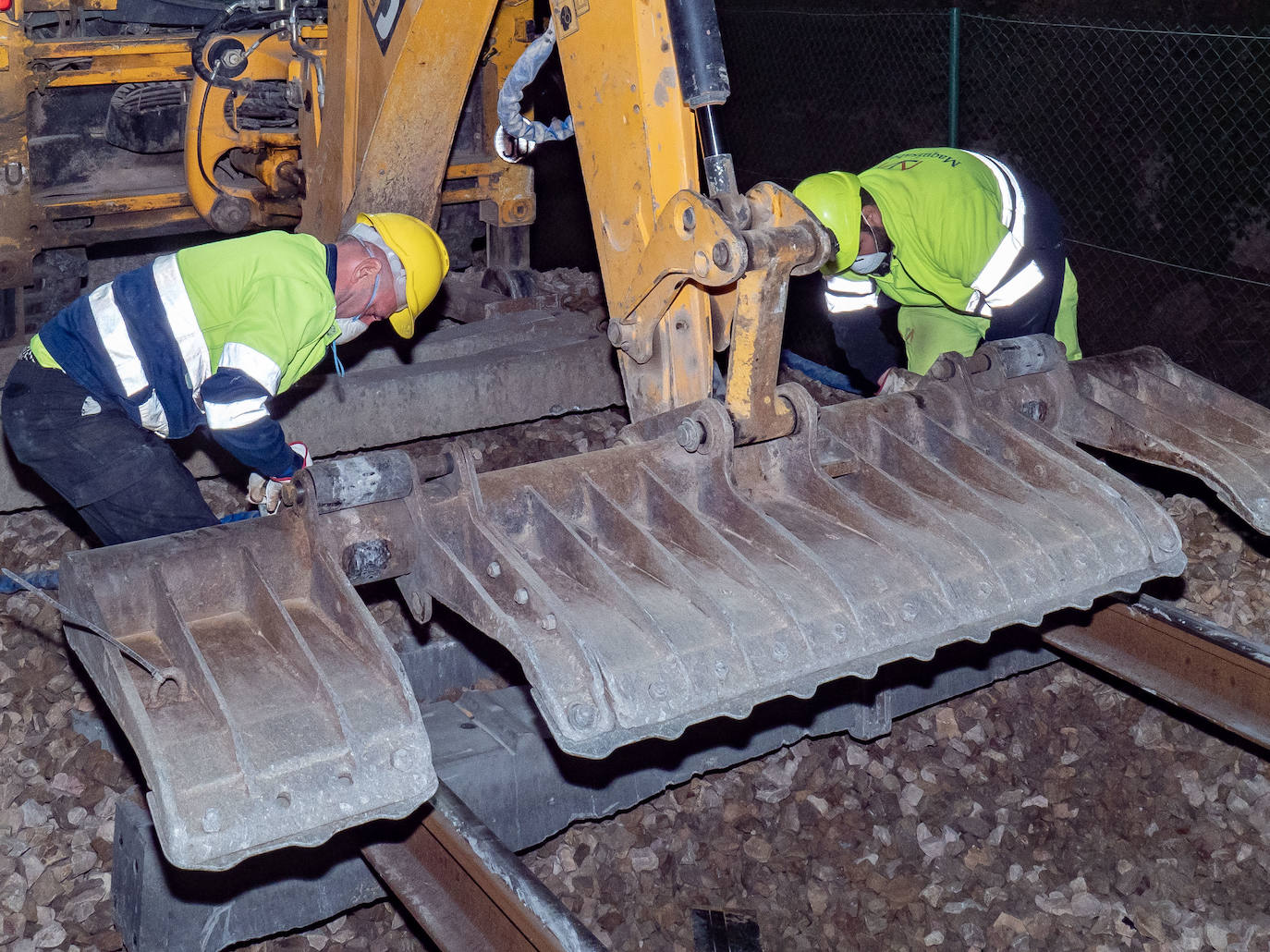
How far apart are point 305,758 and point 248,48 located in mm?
4024

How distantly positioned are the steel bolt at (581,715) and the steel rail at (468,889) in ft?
1.76

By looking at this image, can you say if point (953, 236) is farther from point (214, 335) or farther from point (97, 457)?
point (97, 457)

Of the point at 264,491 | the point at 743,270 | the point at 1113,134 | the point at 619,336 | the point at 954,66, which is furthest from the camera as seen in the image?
the point at 954,66

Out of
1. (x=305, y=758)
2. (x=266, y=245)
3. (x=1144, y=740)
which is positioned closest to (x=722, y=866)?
(x=1144, y=740)

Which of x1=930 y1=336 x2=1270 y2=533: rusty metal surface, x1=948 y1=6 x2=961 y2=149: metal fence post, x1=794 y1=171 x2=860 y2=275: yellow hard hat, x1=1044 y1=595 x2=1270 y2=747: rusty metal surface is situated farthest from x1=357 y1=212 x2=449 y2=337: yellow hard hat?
x1=948 y1=6 x2=961 y2=149: metal fence post

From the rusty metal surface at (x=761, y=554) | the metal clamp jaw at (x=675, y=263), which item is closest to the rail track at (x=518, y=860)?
the rusty metal surface at (x=761, y=554)

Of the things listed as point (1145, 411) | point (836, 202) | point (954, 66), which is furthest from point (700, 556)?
point (954, 66)

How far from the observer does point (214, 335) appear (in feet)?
13.3

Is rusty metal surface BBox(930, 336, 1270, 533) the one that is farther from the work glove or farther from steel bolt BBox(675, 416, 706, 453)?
the work glove

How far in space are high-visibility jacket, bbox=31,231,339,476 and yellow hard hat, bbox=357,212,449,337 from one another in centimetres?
22

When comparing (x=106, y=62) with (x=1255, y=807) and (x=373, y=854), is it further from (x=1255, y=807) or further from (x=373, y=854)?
(x=1255, y=807)

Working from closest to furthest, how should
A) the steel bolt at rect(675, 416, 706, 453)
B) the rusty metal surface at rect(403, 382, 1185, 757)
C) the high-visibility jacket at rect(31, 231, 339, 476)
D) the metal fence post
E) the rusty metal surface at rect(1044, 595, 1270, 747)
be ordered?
the rusty metal surface at rect(403, 382, 1185, 757) → the steel bolt at rect(675, 416, 706, 453) → the high-visibility jacket at rect(31, 231, 339, 476) → the rusty metal surface at rect(1044, 595, 1270, 747) → the metal fence post

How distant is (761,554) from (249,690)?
4.32 ft

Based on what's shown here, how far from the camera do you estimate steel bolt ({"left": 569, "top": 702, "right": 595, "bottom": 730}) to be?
284cm
